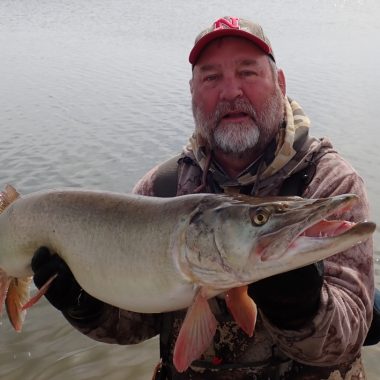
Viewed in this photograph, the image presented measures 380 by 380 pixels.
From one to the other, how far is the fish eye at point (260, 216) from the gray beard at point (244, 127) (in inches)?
39.9

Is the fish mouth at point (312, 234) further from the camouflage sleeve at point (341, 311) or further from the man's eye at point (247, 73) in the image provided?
the man's eye at point (247, 73)

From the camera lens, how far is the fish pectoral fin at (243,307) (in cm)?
208

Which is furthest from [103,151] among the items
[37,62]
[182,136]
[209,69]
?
[37,62]

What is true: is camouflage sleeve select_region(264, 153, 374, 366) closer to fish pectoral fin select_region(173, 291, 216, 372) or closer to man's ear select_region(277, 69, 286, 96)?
fish pectoral fin select_region(173, 291, 216, 372)

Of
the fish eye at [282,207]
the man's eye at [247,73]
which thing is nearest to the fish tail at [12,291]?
the man's eye at [247,73]

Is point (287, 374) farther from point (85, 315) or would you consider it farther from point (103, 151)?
point (103, 151)

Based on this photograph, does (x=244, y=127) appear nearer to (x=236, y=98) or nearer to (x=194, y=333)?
(x=236, y=98)

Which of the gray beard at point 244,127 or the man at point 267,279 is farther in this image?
the gray beard at point 244,127

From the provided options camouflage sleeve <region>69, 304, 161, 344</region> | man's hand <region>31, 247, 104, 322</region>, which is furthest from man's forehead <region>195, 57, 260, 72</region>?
camouflage sleeve <region>69, 304, 161, 344</region>

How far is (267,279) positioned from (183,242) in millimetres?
391

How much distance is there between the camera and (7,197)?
3164 mm

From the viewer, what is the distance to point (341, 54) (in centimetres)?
2091

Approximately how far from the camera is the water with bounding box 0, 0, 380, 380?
4.94m

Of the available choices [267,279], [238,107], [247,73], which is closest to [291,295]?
[267,279]
